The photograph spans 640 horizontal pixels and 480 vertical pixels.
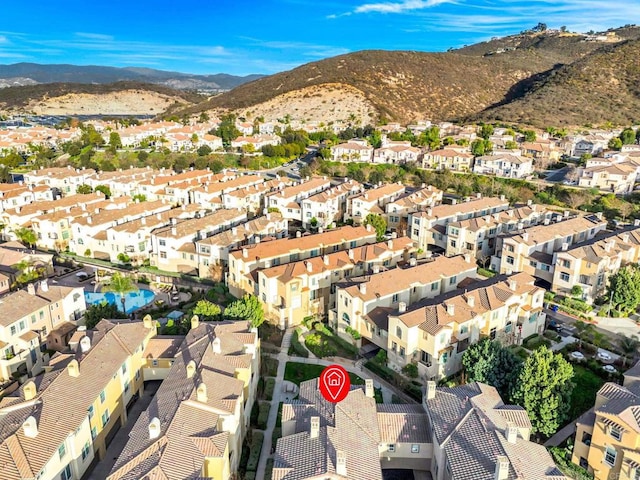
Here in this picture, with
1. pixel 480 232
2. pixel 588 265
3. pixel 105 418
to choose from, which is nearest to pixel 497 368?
pixel 588 265

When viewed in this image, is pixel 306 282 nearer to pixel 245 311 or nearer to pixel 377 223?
pixel 245 311

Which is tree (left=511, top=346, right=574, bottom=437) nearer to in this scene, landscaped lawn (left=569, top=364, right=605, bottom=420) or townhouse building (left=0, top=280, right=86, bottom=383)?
landscaped lawn (left=569, top=364, right=605, bottom=420)

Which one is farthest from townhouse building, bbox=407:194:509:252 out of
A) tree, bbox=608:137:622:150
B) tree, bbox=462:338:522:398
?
tree, bbox=608:137:622:150

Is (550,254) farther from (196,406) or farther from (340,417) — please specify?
(196,406)

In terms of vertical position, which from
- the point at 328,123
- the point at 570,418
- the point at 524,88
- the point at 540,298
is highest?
the point at 524,88

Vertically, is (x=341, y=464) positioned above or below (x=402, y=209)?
below

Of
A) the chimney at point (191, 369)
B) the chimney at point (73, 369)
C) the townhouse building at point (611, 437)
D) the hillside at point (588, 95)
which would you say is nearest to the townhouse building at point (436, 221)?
the townhouse building at point (611, 437)

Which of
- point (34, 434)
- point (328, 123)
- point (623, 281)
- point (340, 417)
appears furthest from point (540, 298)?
point (328, 123)
